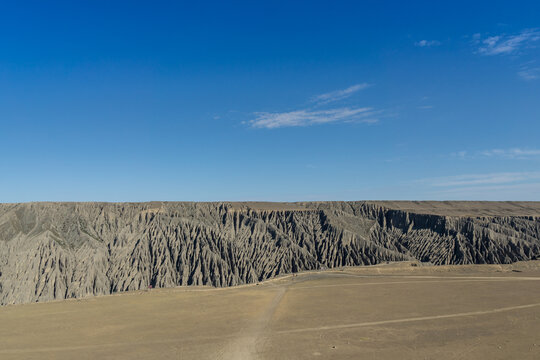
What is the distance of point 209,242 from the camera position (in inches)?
2731

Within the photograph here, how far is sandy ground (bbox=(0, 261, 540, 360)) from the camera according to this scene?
71.1 feet

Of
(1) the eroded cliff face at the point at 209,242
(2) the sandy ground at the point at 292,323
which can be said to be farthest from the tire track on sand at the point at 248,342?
(1) the eroded cliff face at the point at 209,242

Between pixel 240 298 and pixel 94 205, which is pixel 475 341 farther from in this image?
pixel 94 205

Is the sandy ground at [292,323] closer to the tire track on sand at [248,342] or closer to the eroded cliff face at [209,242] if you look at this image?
the tire track on sand at [248,342]

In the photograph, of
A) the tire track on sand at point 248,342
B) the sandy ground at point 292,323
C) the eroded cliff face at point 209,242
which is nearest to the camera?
the tire track on sand at point 248,342

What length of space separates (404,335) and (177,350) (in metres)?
14.6

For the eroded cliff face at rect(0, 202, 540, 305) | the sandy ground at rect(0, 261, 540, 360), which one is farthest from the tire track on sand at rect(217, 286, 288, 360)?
the eroded cliff face at rect(0, 202, 540, 305)

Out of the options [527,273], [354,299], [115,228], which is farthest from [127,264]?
[527,273]

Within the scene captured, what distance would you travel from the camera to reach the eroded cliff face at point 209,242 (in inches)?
2317

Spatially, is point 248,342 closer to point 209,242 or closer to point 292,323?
point 292,323

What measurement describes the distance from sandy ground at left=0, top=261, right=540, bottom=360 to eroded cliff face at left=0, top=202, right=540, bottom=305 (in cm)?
2438

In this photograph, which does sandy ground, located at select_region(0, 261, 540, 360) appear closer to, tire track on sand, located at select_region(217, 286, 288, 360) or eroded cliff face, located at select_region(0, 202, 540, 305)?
tire track on sand, located at select_region(217, 286, 288, 360)

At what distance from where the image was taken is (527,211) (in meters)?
97.8

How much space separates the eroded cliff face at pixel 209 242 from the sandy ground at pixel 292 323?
24378mm
